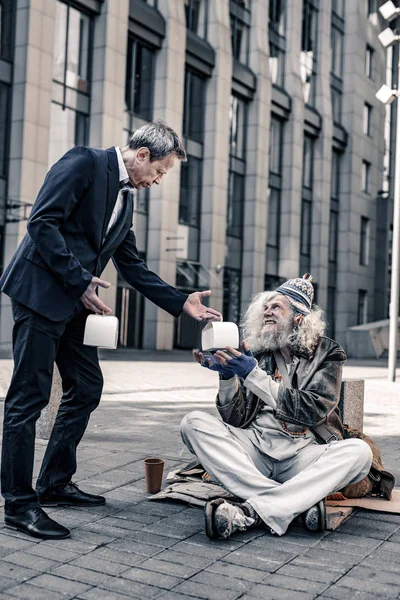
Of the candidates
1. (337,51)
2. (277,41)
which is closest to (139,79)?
(277,41)

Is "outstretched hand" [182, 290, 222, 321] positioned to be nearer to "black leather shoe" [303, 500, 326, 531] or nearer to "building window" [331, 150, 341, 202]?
"black leather shoe" [303, 500, 326, 531]

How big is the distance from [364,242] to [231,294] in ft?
43.4

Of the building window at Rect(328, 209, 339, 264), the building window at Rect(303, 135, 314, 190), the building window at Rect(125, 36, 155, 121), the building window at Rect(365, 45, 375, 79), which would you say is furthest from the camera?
the building window at Rect(365, 45, 375, 79)

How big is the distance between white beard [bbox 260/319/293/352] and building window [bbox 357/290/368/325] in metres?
36.2

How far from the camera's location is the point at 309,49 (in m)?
35.4

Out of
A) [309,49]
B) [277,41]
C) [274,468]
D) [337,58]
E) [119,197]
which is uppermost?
[337,58]

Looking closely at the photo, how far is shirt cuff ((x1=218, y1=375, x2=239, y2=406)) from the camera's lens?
13.7ft

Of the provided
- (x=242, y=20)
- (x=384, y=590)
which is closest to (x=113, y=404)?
(x=384, y=590)

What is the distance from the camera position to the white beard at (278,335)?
4.25 metres

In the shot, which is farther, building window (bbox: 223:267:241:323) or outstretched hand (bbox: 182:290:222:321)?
building window (bbox: 223:267:241:323)

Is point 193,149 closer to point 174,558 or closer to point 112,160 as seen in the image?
point 112,160

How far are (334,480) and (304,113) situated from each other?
105 ft

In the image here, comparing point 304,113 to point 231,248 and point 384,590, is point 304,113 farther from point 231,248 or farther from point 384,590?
point 384,590

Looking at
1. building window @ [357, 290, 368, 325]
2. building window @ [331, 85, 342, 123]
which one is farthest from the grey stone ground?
building window @ [357, 290, 368, 325]
